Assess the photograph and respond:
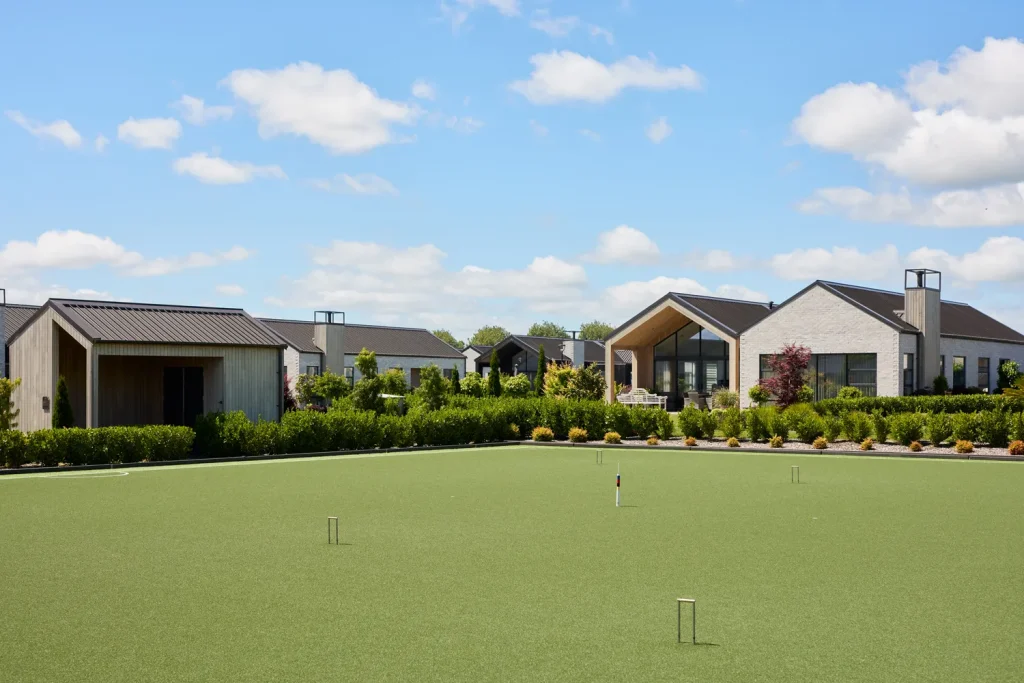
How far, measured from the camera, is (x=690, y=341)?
46500 millimetres

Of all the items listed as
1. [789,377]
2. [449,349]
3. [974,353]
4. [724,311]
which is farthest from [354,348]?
[974,353]

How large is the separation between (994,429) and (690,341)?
74.0 feet

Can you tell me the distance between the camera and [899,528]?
38.6 ft

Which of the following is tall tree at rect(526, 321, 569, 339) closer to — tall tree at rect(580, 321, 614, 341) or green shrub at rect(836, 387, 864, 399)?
tall tree at rect(580, 321, 614, 341)

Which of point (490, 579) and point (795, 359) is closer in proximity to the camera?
point (490, 579)

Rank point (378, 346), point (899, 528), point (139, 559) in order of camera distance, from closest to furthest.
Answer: point (139, 559)
point (899, 528)
point (378, 346)

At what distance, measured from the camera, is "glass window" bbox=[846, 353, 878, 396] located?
3809 cm

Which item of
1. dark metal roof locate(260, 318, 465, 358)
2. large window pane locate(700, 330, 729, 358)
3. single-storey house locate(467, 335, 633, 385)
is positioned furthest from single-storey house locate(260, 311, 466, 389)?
large window pane locate(700, 330, 729, 358)

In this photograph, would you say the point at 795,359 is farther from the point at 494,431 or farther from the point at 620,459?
the point at 620,459

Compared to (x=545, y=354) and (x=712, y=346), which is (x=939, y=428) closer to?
(x=712, y=346)

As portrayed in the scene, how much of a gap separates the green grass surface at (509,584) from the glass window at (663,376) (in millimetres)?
31294

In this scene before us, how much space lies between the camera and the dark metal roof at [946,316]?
3922cm

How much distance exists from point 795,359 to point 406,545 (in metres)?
28.0

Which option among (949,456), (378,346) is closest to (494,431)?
(949,456)
